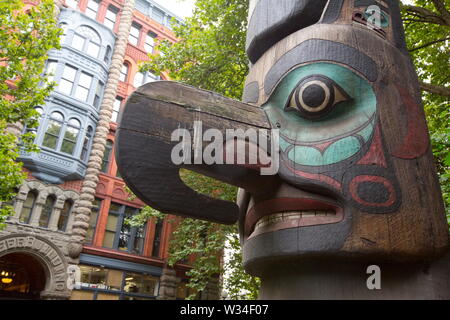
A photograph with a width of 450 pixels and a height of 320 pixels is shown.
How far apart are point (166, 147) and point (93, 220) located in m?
14.8

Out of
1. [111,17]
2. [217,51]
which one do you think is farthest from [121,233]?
[111,17]

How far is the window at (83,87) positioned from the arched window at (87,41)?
3.72 ft

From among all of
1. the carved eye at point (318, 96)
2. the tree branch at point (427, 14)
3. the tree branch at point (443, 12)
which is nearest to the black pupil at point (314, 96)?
the carved eye at point (318, 96)

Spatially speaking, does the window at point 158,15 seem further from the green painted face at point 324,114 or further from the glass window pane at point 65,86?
the green painted face at point 324,114

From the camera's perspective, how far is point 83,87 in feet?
51.7

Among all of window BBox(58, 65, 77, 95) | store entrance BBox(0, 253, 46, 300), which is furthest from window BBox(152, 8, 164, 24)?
store entrance BBox(0, 253, 46, 300)

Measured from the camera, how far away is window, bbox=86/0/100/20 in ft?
57.0

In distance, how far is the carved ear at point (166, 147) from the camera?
4.96ft

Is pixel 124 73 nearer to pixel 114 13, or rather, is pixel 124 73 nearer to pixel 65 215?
pixel 114 13

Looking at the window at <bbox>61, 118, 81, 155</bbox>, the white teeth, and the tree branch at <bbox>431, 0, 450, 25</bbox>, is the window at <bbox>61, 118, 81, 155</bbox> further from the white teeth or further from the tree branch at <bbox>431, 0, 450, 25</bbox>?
the white teeth

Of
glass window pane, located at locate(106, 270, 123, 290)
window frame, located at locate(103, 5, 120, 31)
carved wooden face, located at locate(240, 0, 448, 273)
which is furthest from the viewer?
window frame, located at locate(103, 5, 120, 31)

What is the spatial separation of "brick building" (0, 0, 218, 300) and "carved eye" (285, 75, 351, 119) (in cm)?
1322

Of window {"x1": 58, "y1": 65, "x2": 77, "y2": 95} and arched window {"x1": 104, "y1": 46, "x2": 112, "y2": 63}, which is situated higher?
arched window {"x1": 104, "y1": 46, "x2": 112, "y2": 63}
